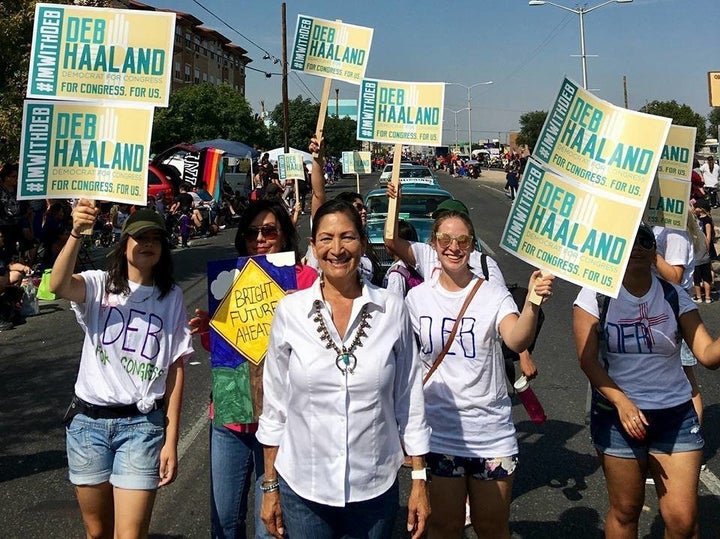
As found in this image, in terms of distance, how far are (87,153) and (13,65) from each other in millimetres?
11133

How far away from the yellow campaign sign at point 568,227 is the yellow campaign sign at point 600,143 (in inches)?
2.2

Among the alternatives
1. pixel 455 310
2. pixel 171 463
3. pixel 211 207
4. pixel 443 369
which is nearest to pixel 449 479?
pixel 443 369

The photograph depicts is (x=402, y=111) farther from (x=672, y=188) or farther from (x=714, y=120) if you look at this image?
(x=714, y=120)

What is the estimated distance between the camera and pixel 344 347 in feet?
8.90

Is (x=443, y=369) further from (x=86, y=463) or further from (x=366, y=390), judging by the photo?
(x=86, y=463)

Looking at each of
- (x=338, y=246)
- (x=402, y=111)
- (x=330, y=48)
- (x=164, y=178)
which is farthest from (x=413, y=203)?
(x=164, y=178)

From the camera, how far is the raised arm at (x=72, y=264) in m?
3.19

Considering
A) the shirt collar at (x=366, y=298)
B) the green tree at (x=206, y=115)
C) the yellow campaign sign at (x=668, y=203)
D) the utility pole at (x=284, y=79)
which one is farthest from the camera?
the green tree at (x=206, y=115)

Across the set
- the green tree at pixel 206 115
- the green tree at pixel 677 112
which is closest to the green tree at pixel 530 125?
the green tree at pixel 677 112

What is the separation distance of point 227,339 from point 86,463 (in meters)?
0.77

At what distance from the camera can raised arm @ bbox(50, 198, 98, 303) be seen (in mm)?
3188

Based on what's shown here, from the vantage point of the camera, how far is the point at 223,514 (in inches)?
141

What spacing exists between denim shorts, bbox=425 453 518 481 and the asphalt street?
1.29 meters

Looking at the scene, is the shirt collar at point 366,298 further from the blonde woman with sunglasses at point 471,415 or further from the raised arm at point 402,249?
the raised arm at point 402,249
